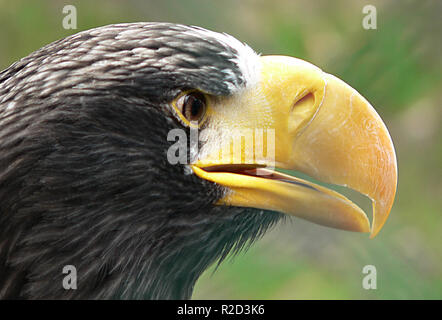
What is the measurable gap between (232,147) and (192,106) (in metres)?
0.14

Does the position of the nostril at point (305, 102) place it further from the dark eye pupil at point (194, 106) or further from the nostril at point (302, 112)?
the dark eye pupil at point (194, 106)

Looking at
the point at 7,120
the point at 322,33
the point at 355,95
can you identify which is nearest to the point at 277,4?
the point at 322,33

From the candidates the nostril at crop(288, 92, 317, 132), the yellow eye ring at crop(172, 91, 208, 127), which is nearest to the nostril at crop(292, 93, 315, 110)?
the nostril at crop(288, 92, 317, 132)

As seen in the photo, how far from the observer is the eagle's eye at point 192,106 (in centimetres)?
142

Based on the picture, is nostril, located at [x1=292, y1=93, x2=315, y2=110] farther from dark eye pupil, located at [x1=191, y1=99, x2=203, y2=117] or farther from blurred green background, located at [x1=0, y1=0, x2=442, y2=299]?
blurred green background, located at [x1=0, y1=0, x2=442, y2=299]

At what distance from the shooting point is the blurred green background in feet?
10.3

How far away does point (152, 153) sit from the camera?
4.74ft

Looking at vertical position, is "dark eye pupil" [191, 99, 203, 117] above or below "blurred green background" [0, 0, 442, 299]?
below

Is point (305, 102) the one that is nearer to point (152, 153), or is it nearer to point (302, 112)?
point (302, 112)

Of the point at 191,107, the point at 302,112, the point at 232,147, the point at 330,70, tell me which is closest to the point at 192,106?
the point at 191,107

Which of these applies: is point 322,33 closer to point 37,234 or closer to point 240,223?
point 240,223

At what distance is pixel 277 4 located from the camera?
3.37m

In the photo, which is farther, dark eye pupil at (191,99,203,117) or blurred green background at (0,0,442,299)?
blurred green background at (0,0,442,299)

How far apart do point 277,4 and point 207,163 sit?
84.1 inches
